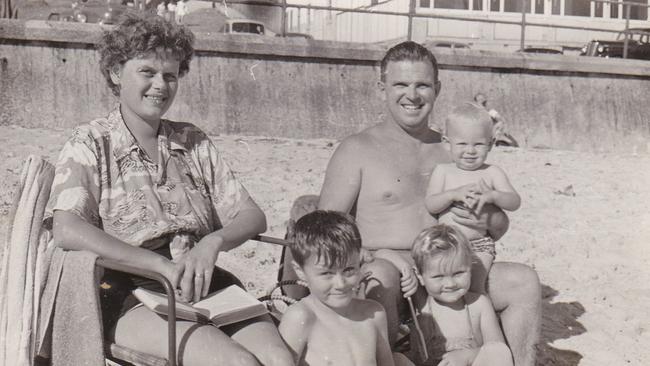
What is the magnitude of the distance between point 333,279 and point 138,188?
0.84m

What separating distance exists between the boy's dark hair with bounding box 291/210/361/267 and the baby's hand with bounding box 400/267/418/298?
44 cm

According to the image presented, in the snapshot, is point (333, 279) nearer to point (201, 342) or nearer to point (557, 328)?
point (201, 342)

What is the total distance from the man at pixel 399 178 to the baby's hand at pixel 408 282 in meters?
0.29

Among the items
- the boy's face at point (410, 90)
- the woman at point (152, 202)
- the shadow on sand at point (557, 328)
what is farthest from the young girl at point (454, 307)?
the shadow on sand at point (557, 328)

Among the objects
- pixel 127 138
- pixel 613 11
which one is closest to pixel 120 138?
pixel 127 138

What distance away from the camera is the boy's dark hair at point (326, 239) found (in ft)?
10.2

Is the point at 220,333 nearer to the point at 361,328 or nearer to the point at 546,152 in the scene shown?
the point at 361,328

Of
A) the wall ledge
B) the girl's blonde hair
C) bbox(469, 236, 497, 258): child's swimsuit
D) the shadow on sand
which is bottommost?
the shadow on sand

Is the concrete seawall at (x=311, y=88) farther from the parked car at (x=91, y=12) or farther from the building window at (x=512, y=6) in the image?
the building window at (x=512, y=6)

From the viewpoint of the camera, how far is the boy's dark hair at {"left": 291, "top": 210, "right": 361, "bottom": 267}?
123 inches

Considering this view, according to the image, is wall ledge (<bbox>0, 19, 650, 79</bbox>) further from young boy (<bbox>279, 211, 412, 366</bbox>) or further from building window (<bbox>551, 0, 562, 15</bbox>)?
building window (<bbox>551, 0, 562, 15</bbox>)

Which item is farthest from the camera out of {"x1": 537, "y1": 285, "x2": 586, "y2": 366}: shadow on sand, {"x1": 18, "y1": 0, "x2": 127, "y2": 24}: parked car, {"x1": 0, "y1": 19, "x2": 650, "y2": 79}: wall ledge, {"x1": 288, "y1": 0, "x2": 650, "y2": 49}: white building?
{"x1": 288, "y1": 0, "x2": 650, "y2": 49}: white building

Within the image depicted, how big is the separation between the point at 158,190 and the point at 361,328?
3.14ft

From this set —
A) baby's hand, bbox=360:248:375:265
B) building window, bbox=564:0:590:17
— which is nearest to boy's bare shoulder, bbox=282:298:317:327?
baby's hand, bbox=360:248:375:265
